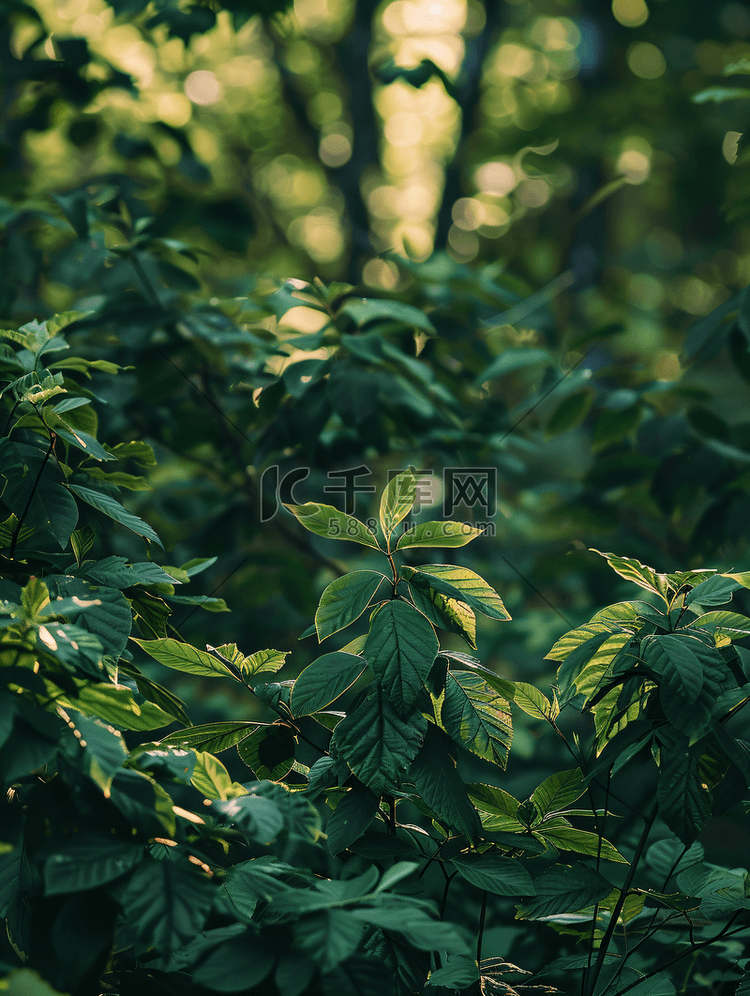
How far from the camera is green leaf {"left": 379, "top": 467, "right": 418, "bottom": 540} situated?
85cm

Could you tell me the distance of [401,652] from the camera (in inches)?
30.6

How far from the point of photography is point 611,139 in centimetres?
353

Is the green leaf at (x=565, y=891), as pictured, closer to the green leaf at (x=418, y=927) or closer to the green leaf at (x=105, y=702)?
the green leaf at (x=418, y=927)

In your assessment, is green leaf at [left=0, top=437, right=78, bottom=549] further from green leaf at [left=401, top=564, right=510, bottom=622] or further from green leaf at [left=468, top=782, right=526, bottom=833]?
green leaf at [left=468, top=782, right=526, bottom=833]

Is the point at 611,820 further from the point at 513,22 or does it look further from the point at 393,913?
the point at 513,22

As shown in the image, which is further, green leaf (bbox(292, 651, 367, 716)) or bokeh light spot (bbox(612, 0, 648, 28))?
bokeh light spot (bbox(612, 0, 648, 28))

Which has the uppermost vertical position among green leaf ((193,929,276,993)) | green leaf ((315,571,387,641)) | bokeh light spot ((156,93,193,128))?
bokeh light spot ((156,93,193,128))

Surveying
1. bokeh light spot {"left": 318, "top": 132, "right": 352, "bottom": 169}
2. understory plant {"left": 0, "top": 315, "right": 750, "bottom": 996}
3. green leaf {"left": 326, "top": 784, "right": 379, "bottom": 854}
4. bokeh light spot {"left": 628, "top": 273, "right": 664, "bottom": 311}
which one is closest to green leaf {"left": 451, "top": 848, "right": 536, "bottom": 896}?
understory plant {"left": 0, "top": 315, "right": 750, "bottom": 996}

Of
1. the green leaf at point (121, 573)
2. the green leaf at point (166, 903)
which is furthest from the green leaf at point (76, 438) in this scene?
the green leaf at point (166, 903)

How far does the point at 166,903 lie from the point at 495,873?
0.40 m

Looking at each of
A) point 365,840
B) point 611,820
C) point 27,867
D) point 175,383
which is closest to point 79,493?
point 27,867

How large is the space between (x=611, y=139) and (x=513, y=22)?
1.69 metres

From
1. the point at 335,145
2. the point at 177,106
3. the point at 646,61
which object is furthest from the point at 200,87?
the point at 646,61

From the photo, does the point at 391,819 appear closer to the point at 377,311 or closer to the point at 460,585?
the point at 460,585
